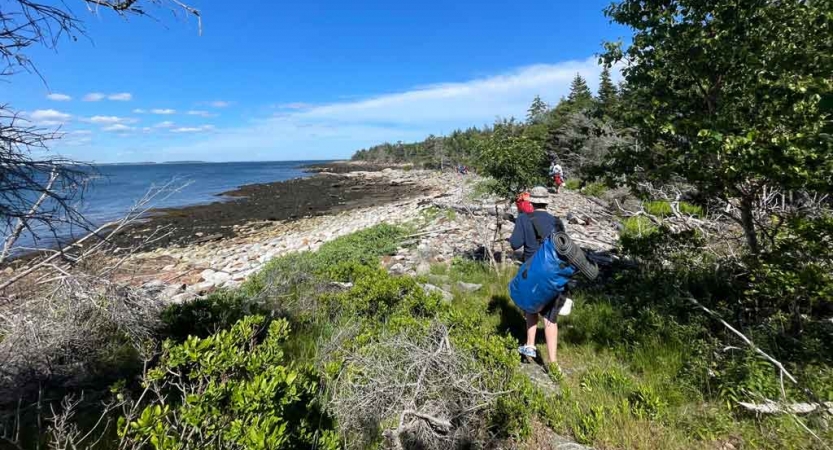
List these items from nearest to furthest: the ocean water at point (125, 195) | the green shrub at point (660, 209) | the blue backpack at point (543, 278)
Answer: the ocean water at point (125, 195) < the blue backpack at point (543, 278) < the green shrub at point (660, 209)

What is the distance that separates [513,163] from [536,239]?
316 cm

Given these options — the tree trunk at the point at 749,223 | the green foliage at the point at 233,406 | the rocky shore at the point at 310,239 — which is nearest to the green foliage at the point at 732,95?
the tree trunk at the point at 749,223

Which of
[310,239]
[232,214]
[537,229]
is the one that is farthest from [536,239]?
[232,214]

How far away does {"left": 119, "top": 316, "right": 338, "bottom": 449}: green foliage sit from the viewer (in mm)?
1651

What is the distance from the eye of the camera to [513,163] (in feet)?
22.3

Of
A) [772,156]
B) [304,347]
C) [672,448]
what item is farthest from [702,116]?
[304,347]

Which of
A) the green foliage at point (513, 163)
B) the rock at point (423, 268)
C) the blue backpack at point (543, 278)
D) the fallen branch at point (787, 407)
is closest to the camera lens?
the fallen branch at point (787, 407)

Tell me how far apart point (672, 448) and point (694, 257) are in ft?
10.6

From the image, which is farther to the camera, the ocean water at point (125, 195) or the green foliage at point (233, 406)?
the ocean water at point (125, 195)

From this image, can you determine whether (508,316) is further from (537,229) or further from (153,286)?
(153,286)

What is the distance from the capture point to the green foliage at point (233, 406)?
5.42 ft

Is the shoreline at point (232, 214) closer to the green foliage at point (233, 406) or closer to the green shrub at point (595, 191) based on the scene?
the green foliage at point (233, 406)

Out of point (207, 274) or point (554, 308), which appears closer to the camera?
point (554, 308)

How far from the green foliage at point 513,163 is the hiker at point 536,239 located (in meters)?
2.85
